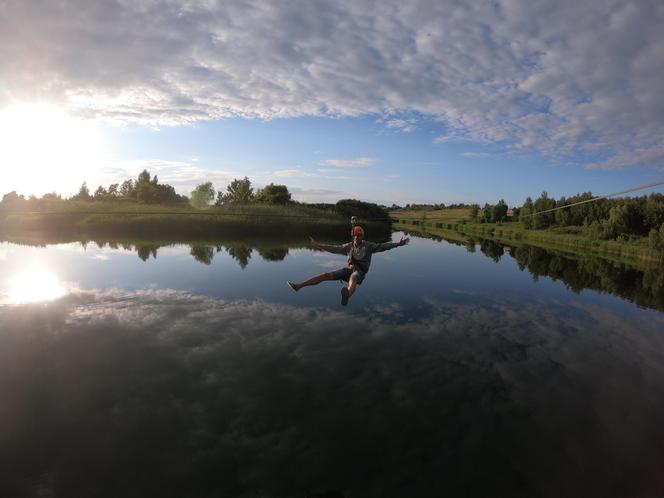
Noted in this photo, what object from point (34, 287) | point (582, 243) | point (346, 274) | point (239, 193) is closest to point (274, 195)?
point (239, 193)

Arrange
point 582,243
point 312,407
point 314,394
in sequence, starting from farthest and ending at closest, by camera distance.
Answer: point 582,243 → point 314,394 → point 312,407

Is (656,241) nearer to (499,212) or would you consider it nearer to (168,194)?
(499,212)

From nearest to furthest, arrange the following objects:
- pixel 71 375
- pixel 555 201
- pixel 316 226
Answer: pixel 71 375, pixel 316 226, pixel 555 201

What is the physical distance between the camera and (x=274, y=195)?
84688 millimetres

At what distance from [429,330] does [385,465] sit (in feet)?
30.2

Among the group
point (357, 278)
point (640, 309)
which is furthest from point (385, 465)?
point (640, 309)

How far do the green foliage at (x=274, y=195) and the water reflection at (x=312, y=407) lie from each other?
227 ft

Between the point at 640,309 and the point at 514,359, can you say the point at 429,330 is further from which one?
the point at 640,309

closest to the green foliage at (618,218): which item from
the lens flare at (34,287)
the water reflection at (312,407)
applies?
the water reflection at (312,407)

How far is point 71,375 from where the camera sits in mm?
10875

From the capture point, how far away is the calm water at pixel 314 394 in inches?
290

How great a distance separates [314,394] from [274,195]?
77.2 meters

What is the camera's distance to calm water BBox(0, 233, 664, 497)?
7.36 m

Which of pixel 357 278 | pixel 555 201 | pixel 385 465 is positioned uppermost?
pixel 555 201
